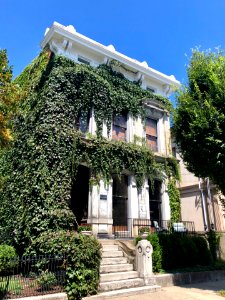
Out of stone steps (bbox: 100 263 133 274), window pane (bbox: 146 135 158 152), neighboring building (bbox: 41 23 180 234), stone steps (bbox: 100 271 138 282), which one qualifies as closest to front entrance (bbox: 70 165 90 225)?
neighboring building (bbox: 41 23 180 234)

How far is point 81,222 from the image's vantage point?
43.9 feet

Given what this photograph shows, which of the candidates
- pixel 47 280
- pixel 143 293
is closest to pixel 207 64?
pixel 143 293

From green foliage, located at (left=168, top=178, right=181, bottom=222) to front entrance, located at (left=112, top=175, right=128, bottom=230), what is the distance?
9.85 ft

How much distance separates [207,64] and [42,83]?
26.0 ft

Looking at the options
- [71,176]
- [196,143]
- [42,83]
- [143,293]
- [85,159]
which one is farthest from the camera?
[42,83]

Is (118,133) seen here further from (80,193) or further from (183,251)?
(183,251)

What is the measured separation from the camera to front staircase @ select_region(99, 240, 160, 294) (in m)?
8.66

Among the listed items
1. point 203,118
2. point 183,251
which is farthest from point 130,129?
point 183,251

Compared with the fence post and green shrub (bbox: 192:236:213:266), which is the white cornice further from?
the fence post

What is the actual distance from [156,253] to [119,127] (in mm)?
7199

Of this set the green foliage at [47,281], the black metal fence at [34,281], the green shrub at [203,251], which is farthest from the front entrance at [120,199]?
the green foliage at [47,281]

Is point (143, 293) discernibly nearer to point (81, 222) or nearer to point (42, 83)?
point (81, 222)

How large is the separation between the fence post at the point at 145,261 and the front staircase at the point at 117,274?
0.20 m

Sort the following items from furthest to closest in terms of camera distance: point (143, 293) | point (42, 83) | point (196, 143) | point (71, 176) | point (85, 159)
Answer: point (42, 83), point (85, 159), point (71, 176), point (196, 143), point (143, 293)
